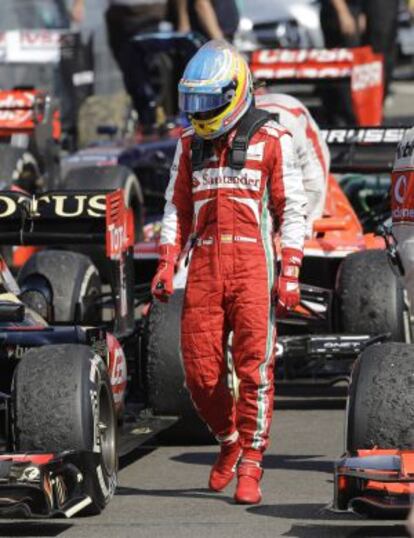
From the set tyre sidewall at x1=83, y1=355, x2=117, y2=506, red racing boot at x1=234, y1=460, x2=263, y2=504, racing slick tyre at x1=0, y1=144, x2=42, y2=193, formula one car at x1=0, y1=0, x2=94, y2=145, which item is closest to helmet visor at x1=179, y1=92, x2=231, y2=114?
tyre sidewall at x1=83, y1=355, x2=117, y2=506

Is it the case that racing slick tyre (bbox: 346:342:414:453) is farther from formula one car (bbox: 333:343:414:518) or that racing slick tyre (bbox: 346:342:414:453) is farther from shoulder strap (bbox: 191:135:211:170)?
shoulder strap (bbox: 191:135:211:170)

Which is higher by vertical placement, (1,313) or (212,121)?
(212,121)

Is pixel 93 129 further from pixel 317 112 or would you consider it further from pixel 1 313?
pixel 1 313

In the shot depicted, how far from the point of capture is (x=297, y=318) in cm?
1086

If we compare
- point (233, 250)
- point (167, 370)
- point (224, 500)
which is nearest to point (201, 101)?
point (233, 250)

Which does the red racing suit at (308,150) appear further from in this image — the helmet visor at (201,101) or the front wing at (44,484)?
the front wing at (44,484)

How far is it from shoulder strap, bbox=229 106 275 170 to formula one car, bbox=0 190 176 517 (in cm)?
85

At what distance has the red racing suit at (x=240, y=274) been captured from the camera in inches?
324

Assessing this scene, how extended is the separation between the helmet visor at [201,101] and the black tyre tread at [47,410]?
4.22 feet

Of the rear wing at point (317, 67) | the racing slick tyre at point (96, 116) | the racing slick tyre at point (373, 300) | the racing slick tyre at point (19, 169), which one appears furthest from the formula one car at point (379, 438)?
the racing slick tyre at point (96, 116)

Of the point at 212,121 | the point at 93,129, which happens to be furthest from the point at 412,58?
the point at 212,121

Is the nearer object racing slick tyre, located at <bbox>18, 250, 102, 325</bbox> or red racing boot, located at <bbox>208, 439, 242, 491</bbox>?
red racing boot, located at <bbox>208, 439, 242, 491</bbox>

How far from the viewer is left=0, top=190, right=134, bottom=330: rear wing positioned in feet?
29.9

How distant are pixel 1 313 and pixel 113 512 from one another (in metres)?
0.93
